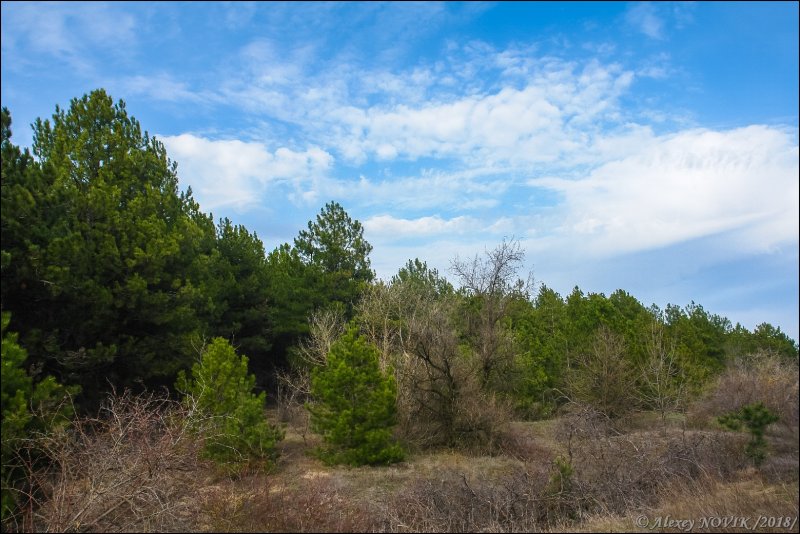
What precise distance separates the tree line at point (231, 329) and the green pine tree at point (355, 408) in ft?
0.19

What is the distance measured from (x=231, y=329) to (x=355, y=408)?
10.8 metres

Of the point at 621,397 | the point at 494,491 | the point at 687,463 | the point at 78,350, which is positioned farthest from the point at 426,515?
the point at 621,397

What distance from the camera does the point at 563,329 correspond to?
27.9 m

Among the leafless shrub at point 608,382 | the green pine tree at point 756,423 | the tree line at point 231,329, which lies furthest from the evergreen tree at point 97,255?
the leafless shrub at point 608,382

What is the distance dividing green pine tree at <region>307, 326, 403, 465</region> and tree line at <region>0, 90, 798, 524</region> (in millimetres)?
57

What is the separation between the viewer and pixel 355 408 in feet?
52.2

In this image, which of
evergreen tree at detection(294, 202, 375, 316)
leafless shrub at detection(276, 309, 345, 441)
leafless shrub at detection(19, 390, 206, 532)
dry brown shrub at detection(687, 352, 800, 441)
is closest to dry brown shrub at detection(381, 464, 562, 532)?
leafless shrub at detection(19, 390, 206, 532)

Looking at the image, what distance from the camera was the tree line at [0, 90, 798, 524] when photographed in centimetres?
1290

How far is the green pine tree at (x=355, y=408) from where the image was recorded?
15.7m

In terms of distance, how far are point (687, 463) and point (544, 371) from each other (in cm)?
1565

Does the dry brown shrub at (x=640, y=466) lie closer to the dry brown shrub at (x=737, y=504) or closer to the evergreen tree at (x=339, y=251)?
the dry brown shrub at (x=737, y=504)

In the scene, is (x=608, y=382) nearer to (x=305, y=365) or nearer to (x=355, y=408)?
(x=355, y=408)

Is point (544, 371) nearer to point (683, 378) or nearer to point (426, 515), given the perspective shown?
point (683, 378)

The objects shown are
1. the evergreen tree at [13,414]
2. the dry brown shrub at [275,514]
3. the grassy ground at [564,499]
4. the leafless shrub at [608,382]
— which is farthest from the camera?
the leafless shrub at [608,382]
